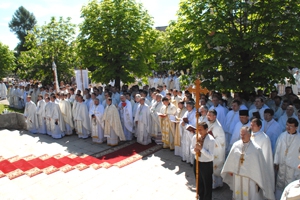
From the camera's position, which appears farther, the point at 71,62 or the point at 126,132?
the point at 71,62

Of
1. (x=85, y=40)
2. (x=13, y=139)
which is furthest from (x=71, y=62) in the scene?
(x=13, y=139)

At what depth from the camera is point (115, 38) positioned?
13.1 m

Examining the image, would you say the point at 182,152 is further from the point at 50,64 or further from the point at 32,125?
the point at 50,64

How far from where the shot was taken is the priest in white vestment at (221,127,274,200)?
17.0 ft

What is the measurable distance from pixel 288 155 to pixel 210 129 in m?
1.84

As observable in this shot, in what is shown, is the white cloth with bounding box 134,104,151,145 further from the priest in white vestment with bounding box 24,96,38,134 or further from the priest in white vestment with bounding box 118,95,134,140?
the priest in white vestment with bounding box 24,96,38,134

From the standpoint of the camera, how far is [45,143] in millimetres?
11383

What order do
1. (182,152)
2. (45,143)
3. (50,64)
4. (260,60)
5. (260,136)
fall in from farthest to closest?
(50,64)
(45,143)
(260,60)
(182,152)
(260,136)

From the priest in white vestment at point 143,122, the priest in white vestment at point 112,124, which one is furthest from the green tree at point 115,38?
the priest in white vestment at point 143,122

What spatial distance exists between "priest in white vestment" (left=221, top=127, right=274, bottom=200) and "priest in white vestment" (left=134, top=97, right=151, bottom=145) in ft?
17.6

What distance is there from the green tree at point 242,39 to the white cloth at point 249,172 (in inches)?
152

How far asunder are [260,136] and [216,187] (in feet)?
6.56

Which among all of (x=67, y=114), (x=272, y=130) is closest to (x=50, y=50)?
(x=67, y=114)

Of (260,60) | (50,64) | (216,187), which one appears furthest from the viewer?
(50,64)
